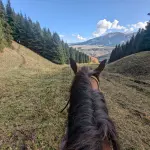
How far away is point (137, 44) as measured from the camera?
128 feet

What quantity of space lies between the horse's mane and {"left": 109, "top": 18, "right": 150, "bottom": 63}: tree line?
33.1m

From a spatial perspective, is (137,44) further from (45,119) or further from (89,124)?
(89,124)

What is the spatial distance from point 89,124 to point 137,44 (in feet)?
132

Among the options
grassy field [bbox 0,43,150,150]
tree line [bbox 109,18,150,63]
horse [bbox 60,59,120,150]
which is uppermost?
tree line [bbox 109,18,150,63]

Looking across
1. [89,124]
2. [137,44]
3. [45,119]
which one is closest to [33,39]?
[137,44]

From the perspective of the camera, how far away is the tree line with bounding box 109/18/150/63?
3266cm

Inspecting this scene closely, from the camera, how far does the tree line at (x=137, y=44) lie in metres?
32.7

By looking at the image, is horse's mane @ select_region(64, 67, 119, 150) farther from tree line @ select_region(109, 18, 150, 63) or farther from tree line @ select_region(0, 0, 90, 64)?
tree line @ select_region(0, 0, 90, 64)

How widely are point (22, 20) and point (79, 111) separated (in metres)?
44.0

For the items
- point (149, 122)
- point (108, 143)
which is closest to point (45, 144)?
point (108, 143)

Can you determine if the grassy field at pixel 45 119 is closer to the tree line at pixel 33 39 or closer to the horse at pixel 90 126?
the horse at pixel 90 126

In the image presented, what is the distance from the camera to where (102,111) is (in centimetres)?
170

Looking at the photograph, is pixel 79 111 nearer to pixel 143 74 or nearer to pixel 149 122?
pixel 149 122

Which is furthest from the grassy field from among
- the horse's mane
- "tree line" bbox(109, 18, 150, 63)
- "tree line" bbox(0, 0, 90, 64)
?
"tree line" bbox(0, 0, 90, 64)
